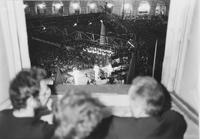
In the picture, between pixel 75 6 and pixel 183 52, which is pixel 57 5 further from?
pixel 183 52

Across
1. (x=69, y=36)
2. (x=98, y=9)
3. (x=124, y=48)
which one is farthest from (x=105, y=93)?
(x=98, y=9)

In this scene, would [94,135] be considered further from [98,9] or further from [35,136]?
[98,9]

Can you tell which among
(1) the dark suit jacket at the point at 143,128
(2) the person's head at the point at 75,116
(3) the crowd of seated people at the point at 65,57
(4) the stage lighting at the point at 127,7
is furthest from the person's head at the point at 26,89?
(4) the stage lighting at the point at 127,7

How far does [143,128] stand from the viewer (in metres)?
1.12

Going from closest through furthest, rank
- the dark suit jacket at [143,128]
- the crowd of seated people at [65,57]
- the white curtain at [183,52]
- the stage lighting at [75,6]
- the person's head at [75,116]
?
the person's head at [75,116] → the dark suit jacket at [143,128] → the white curtain at [183,52] → the stage lighting at [75,6] → the crowd of seated people at [65,57]

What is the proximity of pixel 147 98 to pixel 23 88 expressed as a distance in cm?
70

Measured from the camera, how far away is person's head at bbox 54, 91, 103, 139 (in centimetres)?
100

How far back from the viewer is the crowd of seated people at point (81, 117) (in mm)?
1019

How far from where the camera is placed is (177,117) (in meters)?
1.22

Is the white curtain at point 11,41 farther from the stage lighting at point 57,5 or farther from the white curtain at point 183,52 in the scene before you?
the white curtain at point 183,52

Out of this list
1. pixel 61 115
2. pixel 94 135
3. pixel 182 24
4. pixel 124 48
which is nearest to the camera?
pixel 61 115

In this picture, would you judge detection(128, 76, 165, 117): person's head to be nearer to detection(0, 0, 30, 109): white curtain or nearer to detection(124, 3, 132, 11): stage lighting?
detection(124, 3, 132, 11): stage lighting

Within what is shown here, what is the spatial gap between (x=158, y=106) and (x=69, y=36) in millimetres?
1109

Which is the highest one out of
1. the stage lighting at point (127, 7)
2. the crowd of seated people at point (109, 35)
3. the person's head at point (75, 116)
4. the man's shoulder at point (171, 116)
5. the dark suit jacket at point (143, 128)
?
the stage lighting at point (127, 7)
